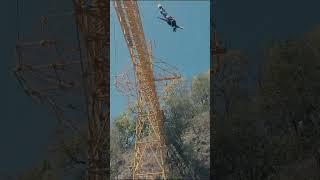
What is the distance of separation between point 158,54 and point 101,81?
2.09 metres

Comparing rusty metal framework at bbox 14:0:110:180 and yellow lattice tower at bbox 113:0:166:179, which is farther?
rusty metal framework at bbox 14:0:110:180

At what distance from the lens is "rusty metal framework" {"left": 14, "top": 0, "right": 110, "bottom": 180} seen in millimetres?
8922

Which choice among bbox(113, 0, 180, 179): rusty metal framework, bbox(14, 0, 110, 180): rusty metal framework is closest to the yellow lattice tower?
bbox(113, 0, 180, 179): rusty metal framework

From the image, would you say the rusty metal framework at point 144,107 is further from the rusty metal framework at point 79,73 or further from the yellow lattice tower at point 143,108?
the rusty metal framework at point 79,73

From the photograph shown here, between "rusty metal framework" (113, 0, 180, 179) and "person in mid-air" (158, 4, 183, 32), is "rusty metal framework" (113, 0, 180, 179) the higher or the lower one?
the lower one

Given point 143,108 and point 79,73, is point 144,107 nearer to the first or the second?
point 143,108

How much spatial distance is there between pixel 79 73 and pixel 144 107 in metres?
2.47

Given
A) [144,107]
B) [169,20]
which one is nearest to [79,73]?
[144,107]

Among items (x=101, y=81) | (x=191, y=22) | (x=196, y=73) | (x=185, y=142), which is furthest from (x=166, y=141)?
(x=101, y=81)

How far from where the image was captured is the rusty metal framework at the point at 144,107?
7.19 metres

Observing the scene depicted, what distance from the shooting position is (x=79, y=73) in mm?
9531

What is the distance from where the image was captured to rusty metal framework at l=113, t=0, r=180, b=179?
7.19 metres

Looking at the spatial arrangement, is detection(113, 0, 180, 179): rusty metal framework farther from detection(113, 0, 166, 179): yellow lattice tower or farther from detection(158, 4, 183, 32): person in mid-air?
detection(158, 4, 183, 32): person in mid-air

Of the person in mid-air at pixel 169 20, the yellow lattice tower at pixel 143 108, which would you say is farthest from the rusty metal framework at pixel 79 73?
the person in mid-air at pixel 169 20
